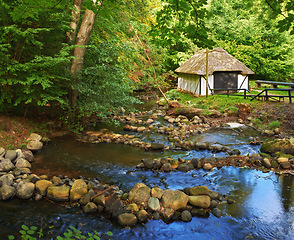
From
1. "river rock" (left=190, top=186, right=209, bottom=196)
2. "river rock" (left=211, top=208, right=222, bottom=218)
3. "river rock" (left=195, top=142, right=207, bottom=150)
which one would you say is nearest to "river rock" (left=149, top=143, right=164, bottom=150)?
"river rock" (left=195, top=142, right=207, bottom=150)

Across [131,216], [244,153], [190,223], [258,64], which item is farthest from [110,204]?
[258,64]

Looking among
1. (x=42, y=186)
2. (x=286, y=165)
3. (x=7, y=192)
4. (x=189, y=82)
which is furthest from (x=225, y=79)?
(x=7, y=192)

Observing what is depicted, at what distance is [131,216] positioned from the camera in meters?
5.84

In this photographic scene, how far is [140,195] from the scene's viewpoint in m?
6.56

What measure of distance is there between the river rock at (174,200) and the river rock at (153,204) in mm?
156

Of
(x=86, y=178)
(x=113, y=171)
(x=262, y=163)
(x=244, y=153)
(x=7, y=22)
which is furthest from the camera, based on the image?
(x=244, y=153)

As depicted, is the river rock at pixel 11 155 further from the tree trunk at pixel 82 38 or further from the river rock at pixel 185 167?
the river rock at pixel 185 167

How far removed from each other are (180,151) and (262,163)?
9.63ft

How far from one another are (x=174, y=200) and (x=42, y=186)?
3246 millimetres

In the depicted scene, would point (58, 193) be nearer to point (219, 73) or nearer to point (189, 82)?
point (219, 73)

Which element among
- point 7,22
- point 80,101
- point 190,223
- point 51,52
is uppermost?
point 7,22

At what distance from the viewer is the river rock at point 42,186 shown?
6.81 m

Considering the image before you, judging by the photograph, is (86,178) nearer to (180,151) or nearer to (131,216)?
(131,216)

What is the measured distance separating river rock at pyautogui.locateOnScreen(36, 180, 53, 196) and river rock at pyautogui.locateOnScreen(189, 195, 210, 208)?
11.5 feet
